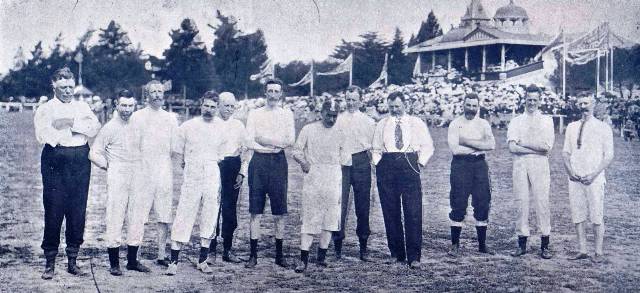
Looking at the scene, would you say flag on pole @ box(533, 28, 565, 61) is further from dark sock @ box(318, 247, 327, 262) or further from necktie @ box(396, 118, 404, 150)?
dark sock @ box(318, 247, 327, 262)

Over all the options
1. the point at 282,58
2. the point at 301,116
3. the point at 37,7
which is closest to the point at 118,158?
the point at 37,7

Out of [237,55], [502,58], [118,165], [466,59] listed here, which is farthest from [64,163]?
[466,59]

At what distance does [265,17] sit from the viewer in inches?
333

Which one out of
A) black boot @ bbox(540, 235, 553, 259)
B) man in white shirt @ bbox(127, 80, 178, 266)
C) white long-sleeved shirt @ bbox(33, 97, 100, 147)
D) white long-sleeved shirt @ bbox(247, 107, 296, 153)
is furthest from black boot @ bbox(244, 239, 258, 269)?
black boot @ bbox(540, 235, 553, 259)

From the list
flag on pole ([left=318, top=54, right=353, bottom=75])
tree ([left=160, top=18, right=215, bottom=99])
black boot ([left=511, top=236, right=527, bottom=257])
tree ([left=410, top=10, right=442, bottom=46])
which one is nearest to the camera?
black boot ([left=511, top=236, right=527, bottom=257])

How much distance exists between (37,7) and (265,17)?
109 inches

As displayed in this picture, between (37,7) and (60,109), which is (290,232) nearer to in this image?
(60,109)

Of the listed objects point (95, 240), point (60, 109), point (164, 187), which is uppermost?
point (60, 109)

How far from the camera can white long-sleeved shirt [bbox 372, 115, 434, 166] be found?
18.0 ft

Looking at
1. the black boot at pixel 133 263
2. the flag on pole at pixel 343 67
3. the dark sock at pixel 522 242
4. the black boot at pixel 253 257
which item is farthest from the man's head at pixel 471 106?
the flag on pole at pixel 343 67

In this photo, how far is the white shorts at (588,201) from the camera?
18.1 feet

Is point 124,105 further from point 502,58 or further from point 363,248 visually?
point 502,58

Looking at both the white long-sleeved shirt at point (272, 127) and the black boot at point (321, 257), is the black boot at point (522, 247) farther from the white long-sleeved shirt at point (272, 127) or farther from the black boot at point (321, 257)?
the white long-sleeved shirt at point (272, 127)

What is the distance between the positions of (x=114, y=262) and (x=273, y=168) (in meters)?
1.49
